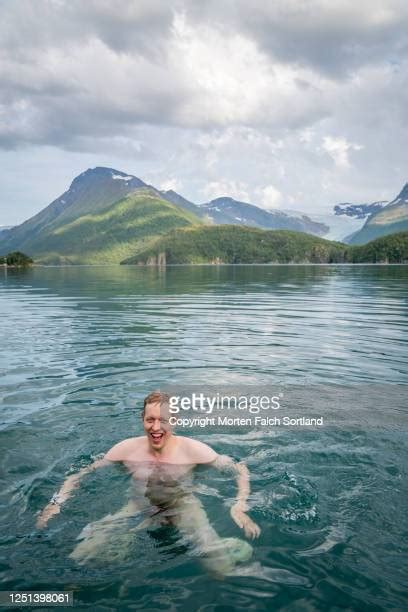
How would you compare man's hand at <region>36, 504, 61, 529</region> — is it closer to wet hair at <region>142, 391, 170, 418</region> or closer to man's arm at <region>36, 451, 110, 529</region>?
man's arm at <region>36, 451, 110, 529</region>

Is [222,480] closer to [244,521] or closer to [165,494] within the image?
[165,494]

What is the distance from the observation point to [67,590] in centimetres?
578

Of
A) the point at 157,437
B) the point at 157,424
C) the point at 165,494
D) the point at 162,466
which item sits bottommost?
the point at 165,494

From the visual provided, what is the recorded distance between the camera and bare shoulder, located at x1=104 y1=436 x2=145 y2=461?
8.67 metres

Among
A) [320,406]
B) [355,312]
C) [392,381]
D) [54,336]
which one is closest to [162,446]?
[320,406]

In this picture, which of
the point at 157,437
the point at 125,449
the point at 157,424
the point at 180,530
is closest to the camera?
the point at 180,530

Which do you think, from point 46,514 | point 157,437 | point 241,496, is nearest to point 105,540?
point 46,514

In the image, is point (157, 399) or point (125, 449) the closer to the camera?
point (157, 399)

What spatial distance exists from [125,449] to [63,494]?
1.32 m

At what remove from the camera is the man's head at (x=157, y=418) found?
7422mm

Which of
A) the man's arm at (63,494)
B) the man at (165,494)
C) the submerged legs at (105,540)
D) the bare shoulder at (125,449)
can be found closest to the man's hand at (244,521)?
the man at (165,494)

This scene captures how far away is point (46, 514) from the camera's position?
7.32m

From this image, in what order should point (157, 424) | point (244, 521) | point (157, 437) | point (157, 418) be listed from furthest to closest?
point (157, 437)
point (157, 424)
point (157, 418)
point (244, 521)

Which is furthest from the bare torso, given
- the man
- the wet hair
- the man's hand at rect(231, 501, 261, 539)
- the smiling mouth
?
the wet hair
